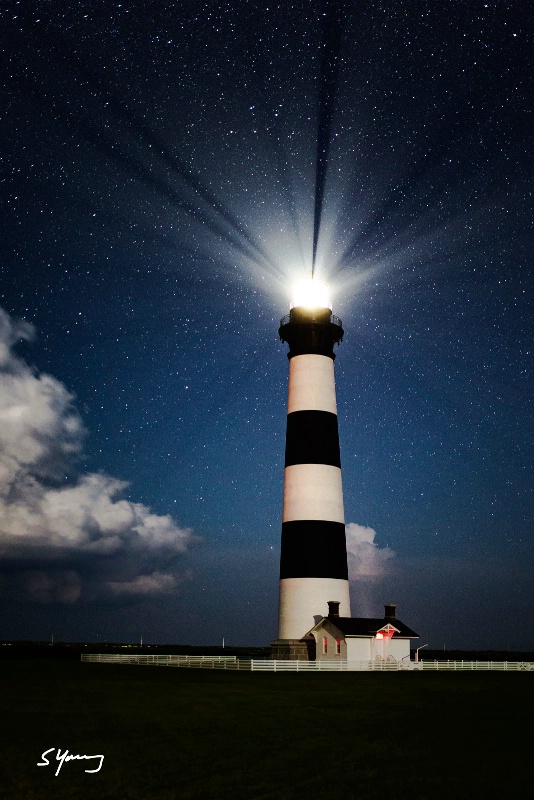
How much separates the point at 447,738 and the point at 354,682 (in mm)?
16137

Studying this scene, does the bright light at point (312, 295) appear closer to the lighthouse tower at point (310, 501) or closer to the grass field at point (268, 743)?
the lighthouse tower at point (310, 501)

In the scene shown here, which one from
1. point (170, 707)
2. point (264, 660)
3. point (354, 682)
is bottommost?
point (170, 707)

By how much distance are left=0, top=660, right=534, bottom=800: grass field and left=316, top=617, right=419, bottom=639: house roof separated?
13.4 meters

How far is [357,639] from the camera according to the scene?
4244 cm

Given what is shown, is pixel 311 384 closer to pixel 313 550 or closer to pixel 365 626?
pixel 313 550

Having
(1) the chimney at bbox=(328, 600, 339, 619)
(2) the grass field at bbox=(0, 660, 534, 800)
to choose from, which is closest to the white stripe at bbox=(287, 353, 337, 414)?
(1) the chimney at bbox=(328, 600, 339, 619)

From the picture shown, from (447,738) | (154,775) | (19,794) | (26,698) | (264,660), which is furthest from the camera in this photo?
(264,660)

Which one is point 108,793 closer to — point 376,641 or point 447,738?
point 447,738

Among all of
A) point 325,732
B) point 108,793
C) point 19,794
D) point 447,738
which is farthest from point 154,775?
point 447,738

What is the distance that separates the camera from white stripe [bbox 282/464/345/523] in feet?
137

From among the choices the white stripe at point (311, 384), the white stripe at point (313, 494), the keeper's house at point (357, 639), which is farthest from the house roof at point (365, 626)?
the white stripe at point (311, 384)

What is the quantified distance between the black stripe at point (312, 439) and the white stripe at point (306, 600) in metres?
6.03

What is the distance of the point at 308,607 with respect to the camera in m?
41.1

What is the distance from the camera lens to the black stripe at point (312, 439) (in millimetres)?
42750
